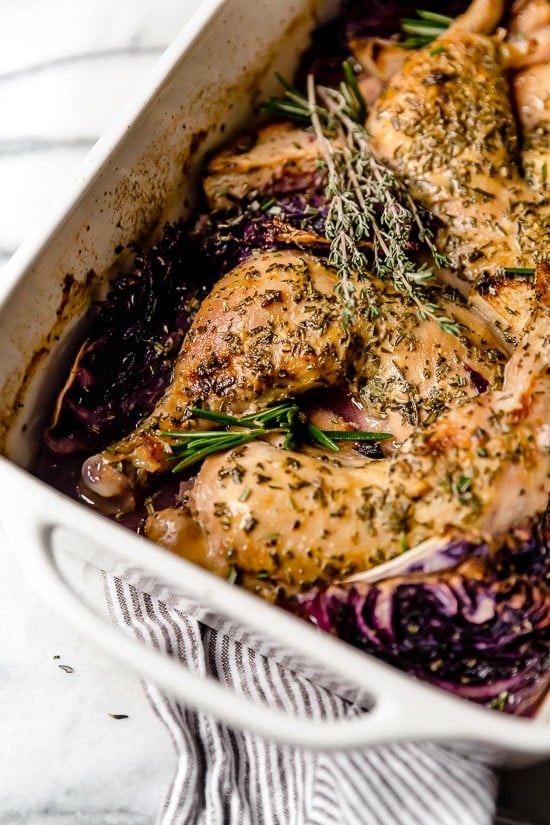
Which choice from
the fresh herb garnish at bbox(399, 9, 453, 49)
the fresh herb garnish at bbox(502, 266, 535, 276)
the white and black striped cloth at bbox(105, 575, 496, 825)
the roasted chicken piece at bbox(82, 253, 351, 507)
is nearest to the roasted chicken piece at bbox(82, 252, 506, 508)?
the roasted chicken piece at bbox(82, 253, 351, 507)

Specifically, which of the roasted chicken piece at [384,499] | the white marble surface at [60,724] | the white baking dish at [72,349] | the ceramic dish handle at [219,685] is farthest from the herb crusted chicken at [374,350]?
the white marble surface at [60,724]

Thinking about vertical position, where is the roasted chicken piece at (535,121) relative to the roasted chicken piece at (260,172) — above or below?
below

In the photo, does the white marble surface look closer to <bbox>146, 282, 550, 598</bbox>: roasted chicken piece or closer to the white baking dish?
the white baking dish

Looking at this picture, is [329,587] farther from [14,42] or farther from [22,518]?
[14,42]

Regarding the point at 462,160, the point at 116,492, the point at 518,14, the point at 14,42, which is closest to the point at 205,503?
the point at 116,492

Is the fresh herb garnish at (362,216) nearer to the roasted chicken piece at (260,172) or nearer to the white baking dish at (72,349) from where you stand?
the roasted chicken piece at (260,172)

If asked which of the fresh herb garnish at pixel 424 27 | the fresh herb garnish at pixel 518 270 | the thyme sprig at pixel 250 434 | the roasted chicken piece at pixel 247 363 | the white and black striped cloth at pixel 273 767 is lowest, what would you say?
the white and black striped cloth at pixel 273 767
